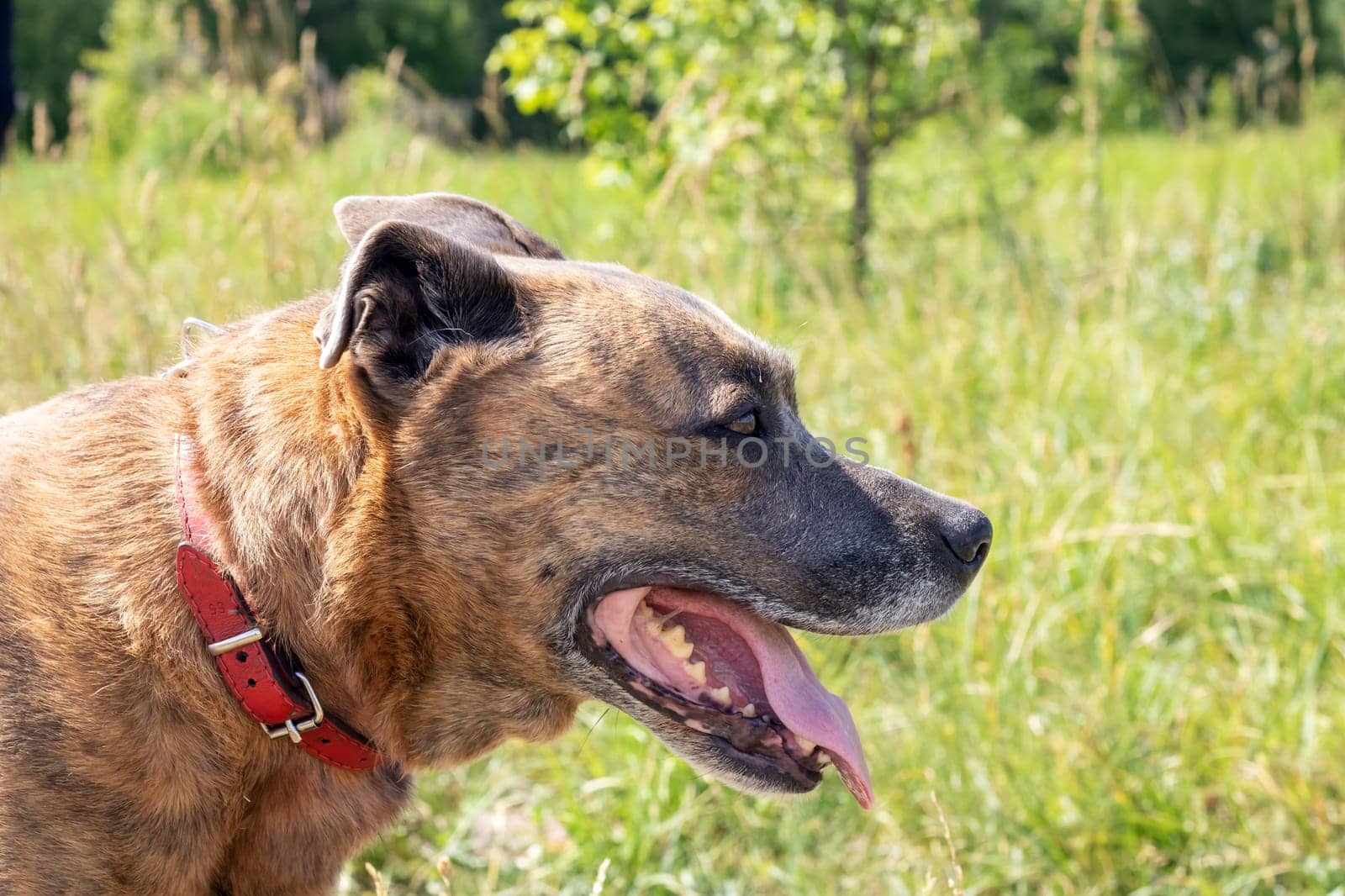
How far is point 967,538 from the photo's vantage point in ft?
7.46

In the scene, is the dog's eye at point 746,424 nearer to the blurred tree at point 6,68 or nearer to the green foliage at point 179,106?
the green foliage at point 179,106

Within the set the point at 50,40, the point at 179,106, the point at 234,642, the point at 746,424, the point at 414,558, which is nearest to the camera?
the point at 234,642

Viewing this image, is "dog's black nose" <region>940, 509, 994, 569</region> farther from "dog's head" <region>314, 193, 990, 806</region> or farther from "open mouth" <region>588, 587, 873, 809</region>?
"open mouth" <region>588, 587, 873, 809</region>

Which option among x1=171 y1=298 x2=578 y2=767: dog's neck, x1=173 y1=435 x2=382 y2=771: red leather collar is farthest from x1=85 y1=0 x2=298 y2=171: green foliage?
x1=173 y1=435 x2=382 y2=771: red leather collar

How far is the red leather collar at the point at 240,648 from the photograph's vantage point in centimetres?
192

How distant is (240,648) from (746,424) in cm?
100

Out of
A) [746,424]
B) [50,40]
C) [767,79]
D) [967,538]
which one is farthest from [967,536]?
[50,40]

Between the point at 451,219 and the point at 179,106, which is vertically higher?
the point at 451,219

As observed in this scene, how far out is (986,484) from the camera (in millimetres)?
4121

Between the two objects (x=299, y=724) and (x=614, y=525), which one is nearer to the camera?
(x=299, y=724)

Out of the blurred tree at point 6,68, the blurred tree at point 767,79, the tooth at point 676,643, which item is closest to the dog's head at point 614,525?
the tooth at point 676,643

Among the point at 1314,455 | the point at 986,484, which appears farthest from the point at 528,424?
the point at 1314,455

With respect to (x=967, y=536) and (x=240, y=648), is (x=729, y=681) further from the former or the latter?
(x=240, y=648)

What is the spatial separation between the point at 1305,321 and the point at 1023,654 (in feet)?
9.17
